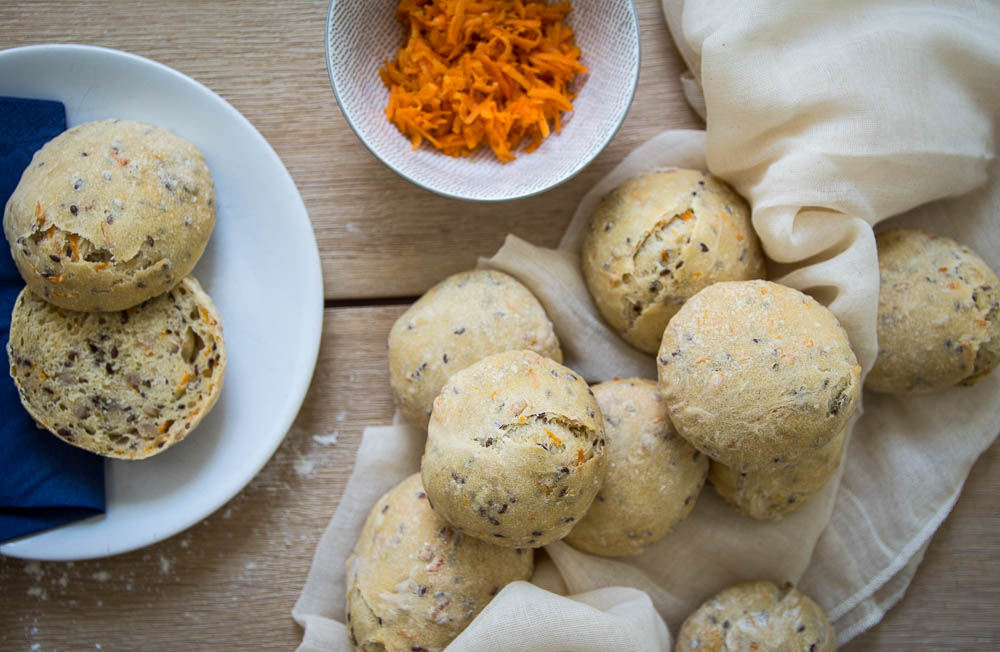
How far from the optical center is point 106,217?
4.73 ft

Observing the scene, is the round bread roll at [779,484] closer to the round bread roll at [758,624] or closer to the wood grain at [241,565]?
the round bread roll at [758,624]

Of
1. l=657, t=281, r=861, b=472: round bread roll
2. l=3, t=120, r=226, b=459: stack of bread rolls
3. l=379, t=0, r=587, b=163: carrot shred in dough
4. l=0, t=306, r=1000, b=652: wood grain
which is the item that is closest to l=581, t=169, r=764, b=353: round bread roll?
l=657, t=281, r=861, b=472: round bread roll

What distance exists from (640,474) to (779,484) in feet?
1.02

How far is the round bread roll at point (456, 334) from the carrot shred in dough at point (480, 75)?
30 cm

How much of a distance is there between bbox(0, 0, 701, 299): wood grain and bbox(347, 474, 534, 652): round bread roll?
0.55 meters

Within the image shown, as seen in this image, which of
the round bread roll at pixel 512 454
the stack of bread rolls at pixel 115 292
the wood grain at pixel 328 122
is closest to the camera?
the round bread roll at pixel 512 454

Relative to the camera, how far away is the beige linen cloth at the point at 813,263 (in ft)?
5.18

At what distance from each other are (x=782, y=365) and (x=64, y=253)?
52.6 inches

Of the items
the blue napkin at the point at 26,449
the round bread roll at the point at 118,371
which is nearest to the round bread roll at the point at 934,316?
the round bread roll at the point at 118,371

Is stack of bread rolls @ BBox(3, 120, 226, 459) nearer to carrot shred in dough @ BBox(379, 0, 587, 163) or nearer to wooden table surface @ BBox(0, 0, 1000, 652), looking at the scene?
wooden table surface @ BBox(0, 0, 1000, 652)

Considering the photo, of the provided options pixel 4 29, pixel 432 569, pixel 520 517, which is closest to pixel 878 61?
pixel 520 517

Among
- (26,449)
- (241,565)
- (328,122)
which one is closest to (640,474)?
(241,565)

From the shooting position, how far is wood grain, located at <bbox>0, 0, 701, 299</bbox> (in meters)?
1.73

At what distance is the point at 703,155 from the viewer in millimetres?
1738
